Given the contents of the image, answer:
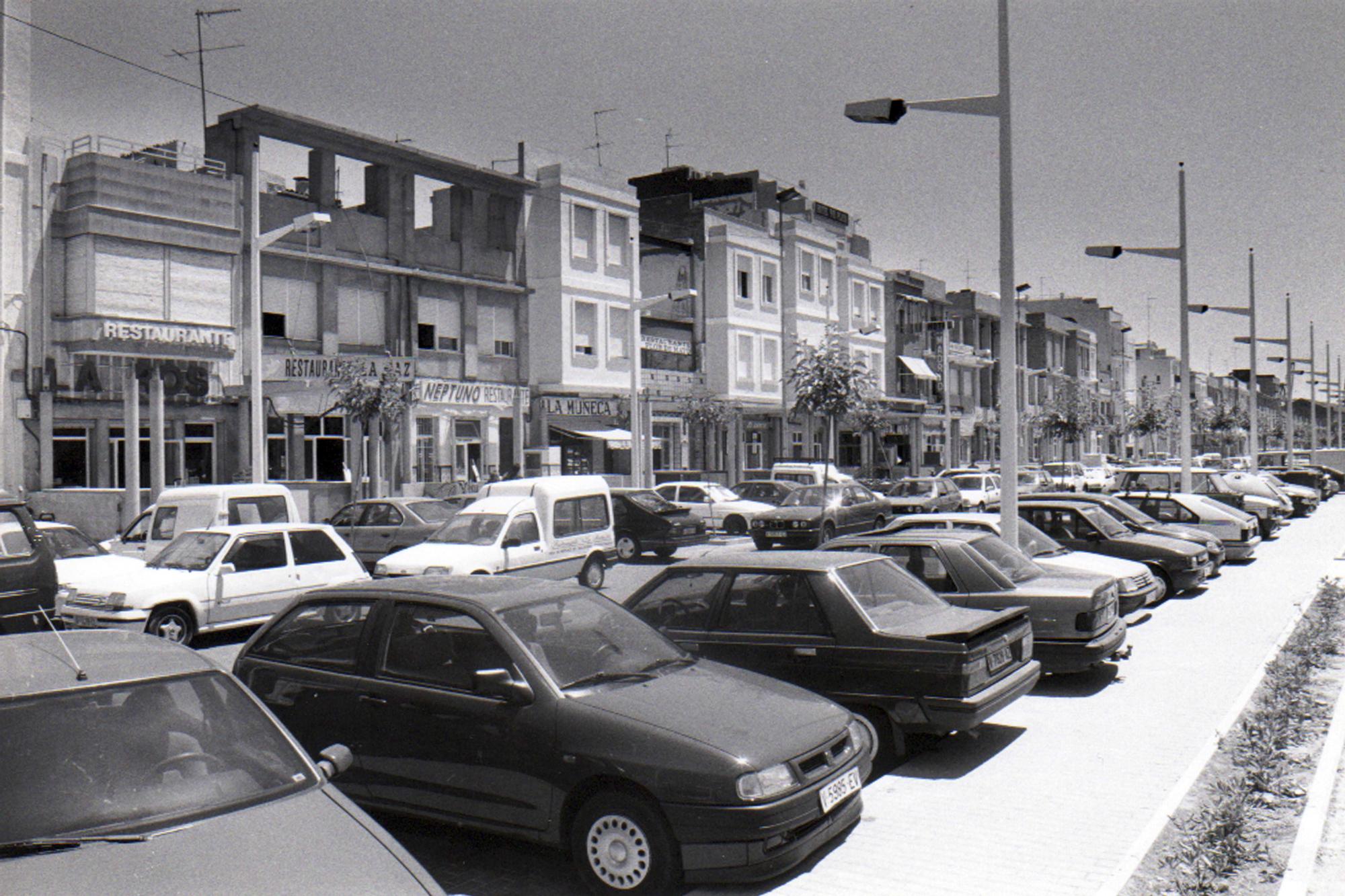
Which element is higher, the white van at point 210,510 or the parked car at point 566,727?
the white van at point 210,510

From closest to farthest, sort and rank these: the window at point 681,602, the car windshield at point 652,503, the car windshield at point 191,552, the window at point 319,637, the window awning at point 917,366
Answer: the window at point 319,637 → the window at point 681,602 → the car windshield at point 191,552 → the car windshield at point 652,503 → the window awning at point 917,366

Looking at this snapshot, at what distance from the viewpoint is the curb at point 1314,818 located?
210 inches

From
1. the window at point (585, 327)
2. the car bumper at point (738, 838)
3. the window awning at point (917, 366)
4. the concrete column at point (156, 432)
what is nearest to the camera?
the car bumper at point (738, 838)

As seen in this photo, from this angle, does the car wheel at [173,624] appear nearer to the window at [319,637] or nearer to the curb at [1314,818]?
the window at [319,637]

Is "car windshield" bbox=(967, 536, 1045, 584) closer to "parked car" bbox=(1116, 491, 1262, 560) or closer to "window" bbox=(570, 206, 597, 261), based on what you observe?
"parked car" bbox=(1116, 491, 1262, 560)

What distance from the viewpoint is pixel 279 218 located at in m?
28.6

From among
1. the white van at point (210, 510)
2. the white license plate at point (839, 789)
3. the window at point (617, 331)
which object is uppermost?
the window at point (617, 331)

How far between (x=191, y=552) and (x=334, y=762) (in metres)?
10.2

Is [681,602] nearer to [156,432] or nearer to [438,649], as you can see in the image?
[438,649]

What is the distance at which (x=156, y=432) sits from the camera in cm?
2350

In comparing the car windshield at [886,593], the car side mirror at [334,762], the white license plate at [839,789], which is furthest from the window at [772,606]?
the car side mirror at [334,762]

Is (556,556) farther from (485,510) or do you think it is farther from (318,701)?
(318,701)

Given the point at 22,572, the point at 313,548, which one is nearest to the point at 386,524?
the point at 313,548

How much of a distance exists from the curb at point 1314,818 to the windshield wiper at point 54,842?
4.94 m
